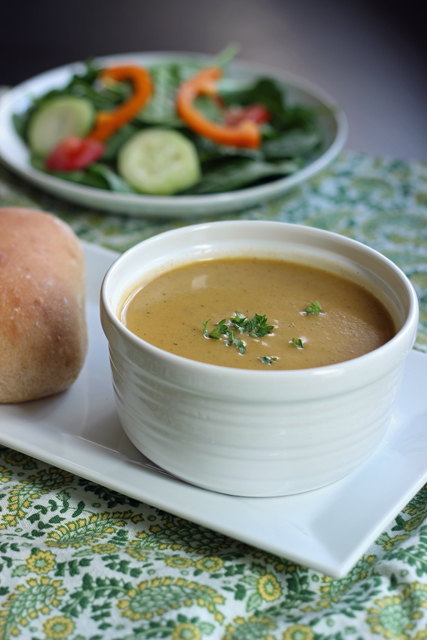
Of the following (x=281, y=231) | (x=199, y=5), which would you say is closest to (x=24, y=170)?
(x=281, y=231)

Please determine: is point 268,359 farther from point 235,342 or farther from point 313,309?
point 313,309

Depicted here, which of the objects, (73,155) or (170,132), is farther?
(170,132)

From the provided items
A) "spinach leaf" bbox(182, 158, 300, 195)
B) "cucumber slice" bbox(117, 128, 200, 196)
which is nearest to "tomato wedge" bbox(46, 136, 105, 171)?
"cucumber slice" bbox(117, 128, 200, 196)

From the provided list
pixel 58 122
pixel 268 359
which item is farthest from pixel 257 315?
pixel 58 122

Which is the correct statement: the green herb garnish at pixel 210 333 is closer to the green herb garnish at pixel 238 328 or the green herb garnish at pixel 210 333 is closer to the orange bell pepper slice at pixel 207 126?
the green herb garnish at pixel 238 328

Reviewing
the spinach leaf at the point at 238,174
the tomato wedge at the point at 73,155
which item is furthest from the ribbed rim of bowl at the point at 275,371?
the tomato wedge at the point at 73,155

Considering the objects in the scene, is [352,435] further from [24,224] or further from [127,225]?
[127,225]
